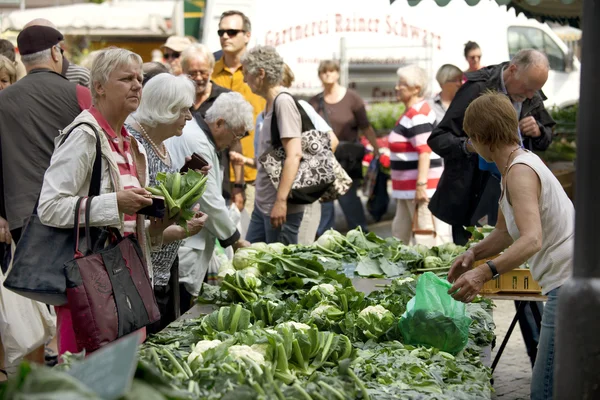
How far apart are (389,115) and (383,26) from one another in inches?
56.6

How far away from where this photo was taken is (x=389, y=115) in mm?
13742

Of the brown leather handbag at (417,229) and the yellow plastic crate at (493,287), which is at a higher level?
the yellow plastic crate at (493,287)

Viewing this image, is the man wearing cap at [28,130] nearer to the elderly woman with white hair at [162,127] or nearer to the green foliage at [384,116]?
the elderly woman with white hair at [162,127]

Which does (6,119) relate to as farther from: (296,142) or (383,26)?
(383,26)

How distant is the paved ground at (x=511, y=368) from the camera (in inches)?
227

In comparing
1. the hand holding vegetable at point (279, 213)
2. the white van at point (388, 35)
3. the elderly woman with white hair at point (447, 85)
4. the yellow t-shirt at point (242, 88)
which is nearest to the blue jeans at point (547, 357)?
the hand holding vegetable at point (279, 213)

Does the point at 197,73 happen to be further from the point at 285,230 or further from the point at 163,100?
the point at 163,100

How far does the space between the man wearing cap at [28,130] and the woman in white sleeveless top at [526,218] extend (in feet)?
7.98

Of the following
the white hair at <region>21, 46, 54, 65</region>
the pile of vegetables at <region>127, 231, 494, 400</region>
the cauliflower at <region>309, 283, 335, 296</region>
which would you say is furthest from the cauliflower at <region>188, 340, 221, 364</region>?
the white hair at <region>21, 46, 54, 65</region>

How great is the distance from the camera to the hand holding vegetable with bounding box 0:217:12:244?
16.9 feet

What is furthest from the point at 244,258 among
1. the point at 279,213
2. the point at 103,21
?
the point at 103,21

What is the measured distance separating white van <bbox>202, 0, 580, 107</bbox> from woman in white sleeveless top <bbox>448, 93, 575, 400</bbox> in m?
9.69

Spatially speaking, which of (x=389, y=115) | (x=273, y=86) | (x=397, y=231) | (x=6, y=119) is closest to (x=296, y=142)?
(x=273, y=86)

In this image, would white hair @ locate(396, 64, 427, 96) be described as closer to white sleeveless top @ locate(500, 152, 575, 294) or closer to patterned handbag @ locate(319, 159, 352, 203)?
patterned handbag @ locate(319, 159, 352, 203)
